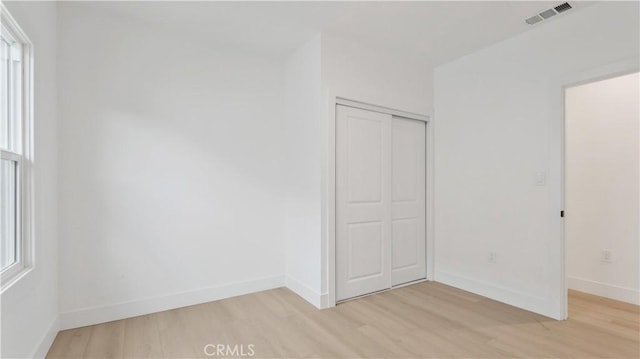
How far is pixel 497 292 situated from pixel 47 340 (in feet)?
12.8

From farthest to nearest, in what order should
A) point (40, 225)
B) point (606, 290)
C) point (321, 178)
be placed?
point (606, 290), point (321, 178), point (40, 225)

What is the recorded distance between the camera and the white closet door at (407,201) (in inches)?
145

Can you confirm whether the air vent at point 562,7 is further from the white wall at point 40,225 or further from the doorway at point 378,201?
the white wall at point 40,225

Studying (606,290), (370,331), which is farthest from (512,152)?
(370,331)

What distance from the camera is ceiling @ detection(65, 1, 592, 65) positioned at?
8.57 ft

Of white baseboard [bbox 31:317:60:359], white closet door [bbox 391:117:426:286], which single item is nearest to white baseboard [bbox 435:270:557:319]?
white closet door [bbox 391:117:426:286]

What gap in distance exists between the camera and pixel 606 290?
10.8 feet

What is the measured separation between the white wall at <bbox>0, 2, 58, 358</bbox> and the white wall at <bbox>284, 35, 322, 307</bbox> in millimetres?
2068

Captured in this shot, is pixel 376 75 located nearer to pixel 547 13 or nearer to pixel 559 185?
pixel 547 13

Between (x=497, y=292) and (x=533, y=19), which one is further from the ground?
(x=533, y=19)

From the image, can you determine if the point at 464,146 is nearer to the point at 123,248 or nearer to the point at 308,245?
the point at 308,245

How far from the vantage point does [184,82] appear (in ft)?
10.1

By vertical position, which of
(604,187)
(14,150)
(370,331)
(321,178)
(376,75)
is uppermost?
(376,75)

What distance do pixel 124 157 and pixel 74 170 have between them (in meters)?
0.37
